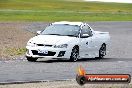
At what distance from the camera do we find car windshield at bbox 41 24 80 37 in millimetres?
23922

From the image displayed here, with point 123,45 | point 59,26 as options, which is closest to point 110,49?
point 123,45

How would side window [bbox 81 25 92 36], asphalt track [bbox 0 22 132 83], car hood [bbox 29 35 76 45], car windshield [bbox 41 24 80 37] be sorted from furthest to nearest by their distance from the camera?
side window [bbox 81 25 92 36] → car windshield [bbox 41 24 80 37] → car hood [bbox 29 35 76 45] → asphalt track [bbox 0 22 132 83]

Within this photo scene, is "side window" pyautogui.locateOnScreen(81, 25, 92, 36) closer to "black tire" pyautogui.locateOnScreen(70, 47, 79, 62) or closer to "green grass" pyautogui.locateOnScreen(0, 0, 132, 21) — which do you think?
"black tire" pyautogui.locateOnScreen(70, 47, 79, 62)

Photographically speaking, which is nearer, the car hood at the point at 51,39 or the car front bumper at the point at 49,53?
the car front bumper at the point at 49,53

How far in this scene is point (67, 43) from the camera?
22875 mm

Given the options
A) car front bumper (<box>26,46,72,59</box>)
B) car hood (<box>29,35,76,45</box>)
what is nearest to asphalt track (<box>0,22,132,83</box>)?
car front bumper (<box>26,46,72,59</box>)

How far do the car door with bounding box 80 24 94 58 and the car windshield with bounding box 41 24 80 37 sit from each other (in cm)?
29

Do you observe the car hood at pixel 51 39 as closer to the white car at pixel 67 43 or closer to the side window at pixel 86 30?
the white car at pixel 67 43

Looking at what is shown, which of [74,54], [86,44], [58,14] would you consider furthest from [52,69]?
[58,14]

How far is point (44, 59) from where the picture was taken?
2414cm

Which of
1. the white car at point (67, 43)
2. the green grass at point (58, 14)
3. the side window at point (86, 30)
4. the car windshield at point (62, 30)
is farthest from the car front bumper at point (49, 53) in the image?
the green grass at point (58, 14)

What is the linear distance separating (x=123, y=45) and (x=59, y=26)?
34.0 ft

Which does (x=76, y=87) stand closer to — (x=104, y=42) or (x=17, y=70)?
(x=17, y=70)

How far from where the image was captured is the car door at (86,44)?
24.0 metres
